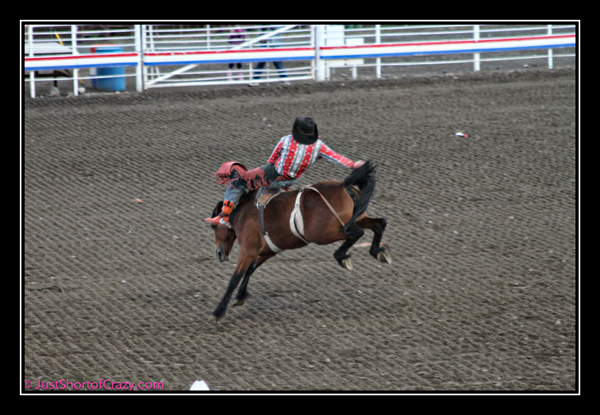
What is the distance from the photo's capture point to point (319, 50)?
43.1 feet

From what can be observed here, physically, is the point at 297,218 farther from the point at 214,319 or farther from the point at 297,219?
the point at 214,319

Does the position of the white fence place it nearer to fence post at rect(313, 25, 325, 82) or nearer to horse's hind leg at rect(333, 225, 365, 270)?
fence post at rect(313, 25, 325, 82)

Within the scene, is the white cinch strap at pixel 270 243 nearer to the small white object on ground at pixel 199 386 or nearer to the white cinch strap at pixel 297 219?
the white cinch strap at pixel 297 219

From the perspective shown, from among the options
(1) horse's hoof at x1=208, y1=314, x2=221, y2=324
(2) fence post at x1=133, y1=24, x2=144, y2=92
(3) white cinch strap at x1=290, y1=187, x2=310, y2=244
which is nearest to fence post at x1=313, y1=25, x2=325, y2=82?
(2) fence post at x1=133, y1=24, x2=144, y2=92

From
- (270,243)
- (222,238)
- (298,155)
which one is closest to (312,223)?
(270,243)

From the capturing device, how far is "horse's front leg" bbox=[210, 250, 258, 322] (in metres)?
5.30

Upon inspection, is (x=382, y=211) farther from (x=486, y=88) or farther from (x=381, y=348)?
(x=486, y=88)

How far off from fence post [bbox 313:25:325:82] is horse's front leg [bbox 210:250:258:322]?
8583 millimetres

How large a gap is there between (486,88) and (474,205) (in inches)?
215

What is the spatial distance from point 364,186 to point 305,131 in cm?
65

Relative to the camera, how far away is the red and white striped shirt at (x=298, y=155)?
5047mm

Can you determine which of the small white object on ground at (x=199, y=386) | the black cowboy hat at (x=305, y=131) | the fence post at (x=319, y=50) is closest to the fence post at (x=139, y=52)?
the fence post at (x=319, y=50)

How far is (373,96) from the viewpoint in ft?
40.5

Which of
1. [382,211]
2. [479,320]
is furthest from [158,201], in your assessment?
[479,320]
